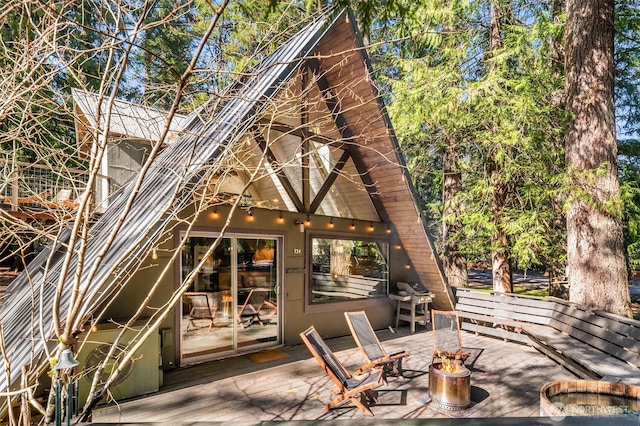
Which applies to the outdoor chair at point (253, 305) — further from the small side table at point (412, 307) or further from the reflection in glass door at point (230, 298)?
the small side table at point (412, 307)

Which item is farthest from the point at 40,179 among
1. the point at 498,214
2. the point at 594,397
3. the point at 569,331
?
the point at 498,214

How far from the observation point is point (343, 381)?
4359mm

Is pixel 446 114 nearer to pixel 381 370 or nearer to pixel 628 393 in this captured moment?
pixel 381 370

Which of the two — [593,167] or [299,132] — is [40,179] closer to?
[299,132]

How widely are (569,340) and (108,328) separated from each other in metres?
6.68

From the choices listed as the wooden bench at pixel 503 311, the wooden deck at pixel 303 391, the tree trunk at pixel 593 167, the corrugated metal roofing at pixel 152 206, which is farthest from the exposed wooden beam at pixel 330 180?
the tree trunk at pixel 593 167

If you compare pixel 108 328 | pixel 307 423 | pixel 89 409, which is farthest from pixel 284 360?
pixel 307 423

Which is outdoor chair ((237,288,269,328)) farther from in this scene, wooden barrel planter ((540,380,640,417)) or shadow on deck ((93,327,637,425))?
wooden barrel planter ((540,380,640,417))

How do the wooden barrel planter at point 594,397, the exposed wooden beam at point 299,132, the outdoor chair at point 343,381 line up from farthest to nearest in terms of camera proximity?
the exposed wooden beam at point 299,132 < the outdoor chair at point 343,381 < the wooden barrel planter at point 594,397

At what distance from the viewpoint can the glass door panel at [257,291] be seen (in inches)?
265

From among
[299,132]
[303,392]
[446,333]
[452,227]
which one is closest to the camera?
[303,392]

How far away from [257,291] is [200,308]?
1065mm

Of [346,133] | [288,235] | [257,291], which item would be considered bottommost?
[257,291]

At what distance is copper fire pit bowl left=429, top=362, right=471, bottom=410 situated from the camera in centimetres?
433
